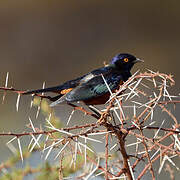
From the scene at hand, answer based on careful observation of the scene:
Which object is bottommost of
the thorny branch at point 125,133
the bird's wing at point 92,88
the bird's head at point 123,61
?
the thorny branch at point 125,133

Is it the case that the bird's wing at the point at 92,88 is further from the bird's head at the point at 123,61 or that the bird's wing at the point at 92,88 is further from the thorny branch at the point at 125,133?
the thorny branch at the point at 125,133

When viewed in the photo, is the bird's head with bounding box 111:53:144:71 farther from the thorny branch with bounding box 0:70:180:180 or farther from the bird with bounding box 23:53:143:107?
the thorny branch with bounding box 0:70:180:180

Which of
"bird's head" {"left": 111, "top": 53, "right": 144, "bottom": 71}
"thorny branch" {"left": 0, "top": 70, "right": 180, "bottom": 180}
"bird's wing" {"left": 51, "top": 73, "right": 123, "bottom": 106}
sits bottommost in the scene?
"thorny branch" {"left": 0, "top": 70, "right": 180, "bottom": 180}

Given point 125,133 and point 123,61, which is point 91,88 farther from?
point 125,133

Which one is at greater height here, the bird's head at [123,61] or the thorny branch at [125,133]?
the bird's head at [123,61]

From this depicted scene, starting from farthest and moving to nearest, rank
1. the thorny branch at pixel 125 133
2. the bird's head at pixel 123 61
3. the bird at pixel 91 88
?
the bird's head at pixel 123 61, the bird at pixel 91 88, the thorny branch at pixel 125 133

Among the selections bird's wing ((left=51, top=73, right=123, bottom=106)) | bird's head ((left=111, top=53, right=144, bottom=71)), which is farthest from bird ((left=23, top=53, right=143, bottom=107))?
bird's head ((left=111, top=53, right=144, bottom=71))

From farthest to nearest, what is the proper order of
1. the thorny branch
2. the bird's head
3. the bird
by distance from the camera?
the bird's head
the bird
the thorny branch

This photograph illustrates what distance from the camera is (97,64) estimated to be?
845 cm

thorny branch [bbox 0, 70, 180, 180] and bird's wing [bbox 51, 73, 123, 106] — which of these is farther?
bird's wing [bbox 51, 73, 123, 106]

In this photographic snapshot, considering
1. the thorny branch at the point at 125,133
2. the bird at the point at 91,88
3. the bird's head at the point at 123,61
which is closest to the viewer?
the thorny branch at the point at 125,133

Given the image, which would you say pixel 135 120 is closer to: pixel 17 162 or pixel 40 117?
pixel 17 162

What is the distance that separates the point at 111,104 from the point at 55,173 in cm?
82

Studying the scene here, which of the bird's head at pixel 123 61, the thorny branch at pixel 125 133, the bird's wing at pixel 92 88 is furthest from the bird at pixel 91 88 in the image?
the thorny branch at pixel 125 133
